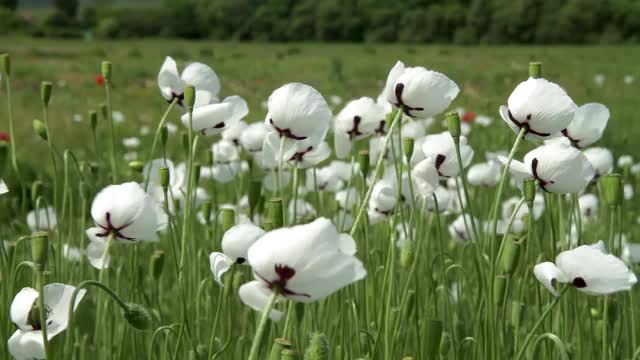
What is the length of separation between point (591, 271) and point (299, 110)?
1.45ft

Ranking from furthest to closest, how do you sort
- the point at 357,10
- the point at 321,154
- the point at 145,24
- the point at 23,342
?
the point at 145,24
the point at 357,10
the point at 321,154
the point at 23,342

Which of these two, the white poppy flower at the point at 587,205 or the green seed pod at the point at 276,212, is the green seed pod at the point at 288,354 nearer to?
the green seed pod at the point at 276,212

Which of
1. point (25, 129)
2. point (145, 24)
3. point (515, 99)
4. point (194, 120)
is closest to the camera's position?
point (515, 99)

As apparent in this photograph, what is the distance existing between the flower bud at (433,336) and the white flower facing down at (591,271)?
0.17m

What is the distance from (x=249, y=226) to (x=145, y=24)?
143ft

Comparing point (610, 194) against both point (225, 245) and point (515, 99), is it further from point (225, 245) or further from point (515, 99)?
point (225, 245)

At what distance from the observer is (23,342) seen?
1.04 meters

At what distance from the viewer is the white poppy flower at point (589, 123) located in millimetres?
1394

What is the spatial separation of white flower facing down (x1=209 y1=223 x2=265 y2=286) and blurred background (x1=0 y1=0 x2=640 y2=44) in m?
31.8

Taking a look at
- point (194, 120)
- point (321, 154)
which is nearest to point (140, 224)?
point (194, 120)

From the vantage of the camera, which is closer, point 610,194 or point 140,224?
point 140,224

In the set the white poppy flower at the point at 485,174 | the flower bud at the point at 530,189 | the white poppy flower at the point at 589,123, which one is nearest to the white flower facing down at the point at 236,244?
the flower bud at the point at 530,189

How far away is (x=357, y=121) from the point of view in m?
1.59

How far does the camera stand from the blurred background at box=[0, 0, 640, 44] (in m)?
32.7
